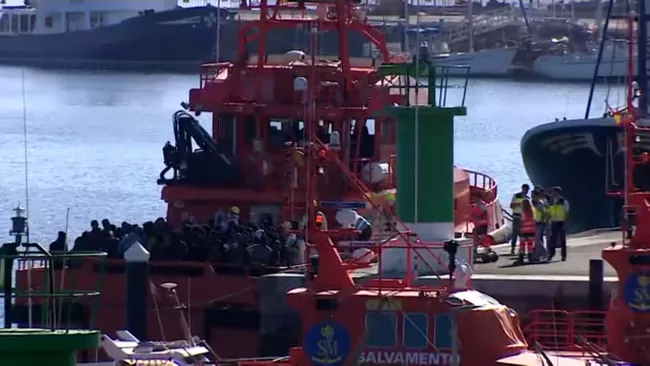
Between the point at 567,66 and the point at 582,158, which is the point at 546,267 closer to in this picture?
the point at 582,158

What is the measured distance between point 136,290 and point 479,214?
1080cm

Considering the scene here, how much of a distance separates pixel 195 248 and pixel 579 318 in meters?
5.91

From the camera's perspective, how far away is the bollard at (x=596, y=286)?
24.7m

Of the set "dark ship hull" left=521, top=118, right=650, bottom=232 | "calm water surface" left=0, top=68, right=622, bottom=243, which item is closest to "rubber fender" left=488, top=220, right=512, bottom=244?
"calm water surface" left=0, top=68, right=622, bottom=243

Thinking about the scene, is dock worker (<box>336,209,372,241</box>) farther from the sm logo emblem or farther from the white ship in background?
the white ship in background

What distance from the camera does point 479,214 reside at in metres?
34.7

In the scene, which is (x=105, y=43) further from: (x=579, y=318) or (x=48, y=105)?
(x=579, y=318)

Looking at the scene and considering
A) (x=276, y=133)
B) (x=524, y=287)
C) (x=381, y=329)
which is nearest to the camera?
(x=381, y=329)

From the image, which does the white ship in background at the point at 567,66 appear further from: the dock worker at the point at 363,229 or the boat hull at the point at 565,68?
the dock worker at the point at 363,229

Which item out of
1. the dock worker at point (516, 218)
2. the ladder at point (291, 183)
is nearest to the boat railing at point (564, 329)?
the ladder at point (291, 183)

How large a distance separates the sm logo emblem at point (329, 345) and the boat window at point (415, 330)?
51 cm

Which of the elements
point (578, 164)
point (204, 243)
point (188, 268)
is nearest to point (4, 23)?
point (578, 164)

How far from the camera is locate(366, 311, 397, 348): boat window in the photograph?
18.8 m

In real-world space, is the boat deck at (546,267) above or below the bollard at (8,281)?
below
